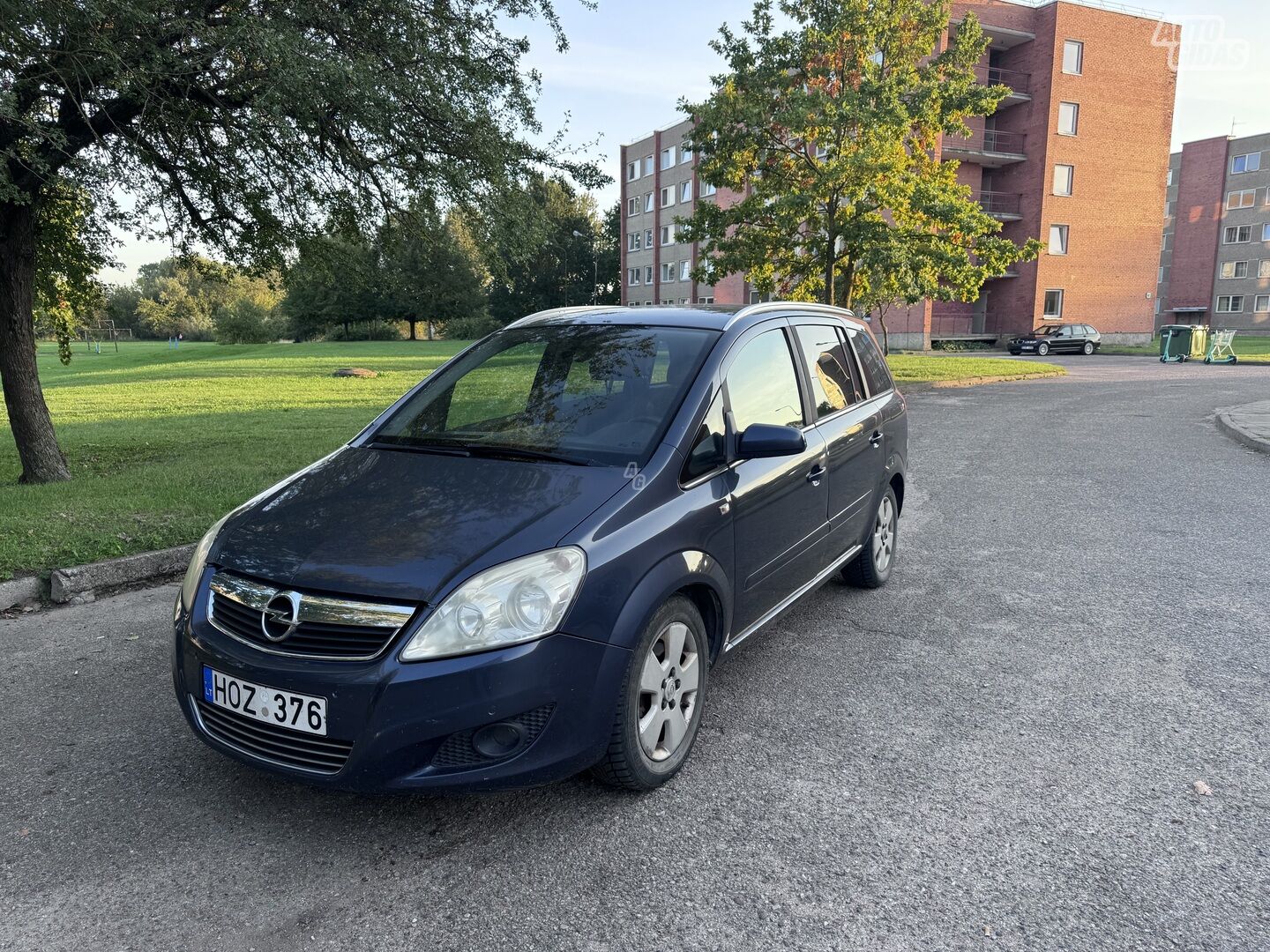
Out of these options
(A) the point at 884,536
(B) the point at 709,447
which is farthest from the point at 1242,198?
(B) the point at 709,447

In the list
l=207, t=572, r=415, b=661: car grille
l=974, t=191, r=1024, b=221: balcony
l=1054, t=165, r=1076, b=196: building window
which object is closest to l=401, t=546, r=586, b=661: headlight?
l=207, t=572, r=415, b=661: car grille

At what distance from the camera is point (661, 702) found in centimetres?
304

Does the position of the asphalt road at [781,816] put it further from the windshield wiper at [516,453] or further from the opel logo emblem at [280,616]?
the windshield wiper at [516,453]

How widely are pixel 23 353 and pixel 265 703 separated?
713cm

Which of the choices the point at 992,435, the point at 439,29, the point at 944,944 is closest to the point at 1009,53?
A: the point at 992,435

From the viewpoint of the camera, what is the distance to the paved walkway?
11.0 m

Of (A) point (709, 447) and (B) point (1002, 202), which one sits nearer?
(A) point (709, 447)

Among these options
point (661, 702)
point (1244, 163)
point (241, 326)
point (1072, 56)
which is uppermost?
point (1072, 56)

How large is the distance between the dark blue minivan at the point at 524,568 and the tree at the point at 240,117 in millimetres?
3931

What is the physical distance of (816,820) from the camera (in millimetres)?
2869

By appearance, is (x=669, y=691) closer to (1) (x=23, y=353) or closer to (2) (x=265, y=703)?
(2) (x=265, y=703)

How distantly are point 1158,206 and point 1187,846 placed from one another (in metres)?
51.0

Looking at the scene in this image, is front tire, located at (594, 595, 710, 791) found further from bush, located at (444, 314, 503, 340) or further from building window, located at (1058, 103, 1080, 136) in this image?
bush, located at (444, 314, 503, 340)

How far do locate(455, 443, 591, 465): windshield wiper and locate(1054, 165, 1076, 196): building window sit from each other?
45783 mm
